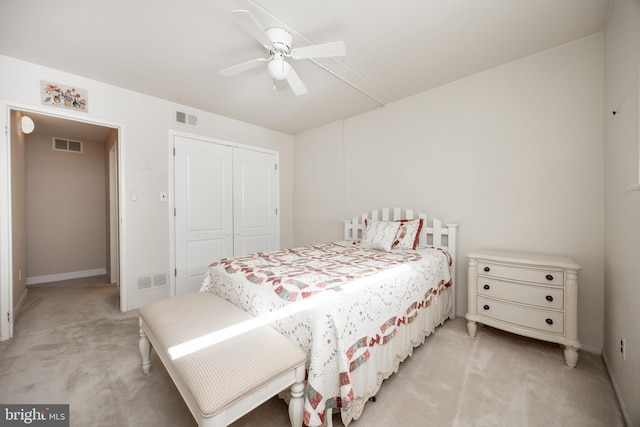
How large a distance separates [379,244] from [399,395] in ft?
4.81

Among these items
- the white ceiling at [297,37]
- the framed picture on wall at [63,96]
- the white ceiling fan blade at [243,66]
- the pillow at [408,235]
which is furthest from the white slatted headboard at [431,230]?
the framed picture on wall at [63,96]

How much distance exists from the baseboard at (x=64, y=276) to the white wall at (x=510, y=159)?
5.14 meters

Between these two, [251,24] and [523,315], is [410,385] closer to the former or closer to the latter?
[523,315]

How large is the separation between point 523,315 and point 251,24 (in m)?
2.96

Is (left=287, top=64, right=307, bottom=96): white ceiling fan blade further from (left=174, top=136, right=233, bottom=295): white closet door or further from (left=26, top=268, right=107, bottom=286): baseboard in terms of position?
(left=26, top=268, right=107, bottom=286): baseboard

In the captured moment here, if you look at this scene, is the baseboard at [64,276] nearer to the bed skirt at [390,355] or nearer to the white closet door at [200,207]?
the white closet door at [200,207]

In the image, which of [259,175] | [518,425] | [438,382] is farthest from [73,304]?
[518,425]

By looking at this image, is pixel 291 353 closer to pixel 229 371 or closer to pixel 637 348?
pixel 229 371

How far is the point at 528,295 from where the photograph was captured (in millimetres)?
2016

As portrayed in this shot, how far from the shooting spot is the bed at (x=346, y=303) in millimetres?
1273

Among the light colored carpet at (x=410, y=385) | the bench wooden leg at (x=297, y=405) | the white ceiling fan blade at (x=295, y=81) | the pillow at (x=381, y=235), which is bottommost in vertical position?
the light colored carpet at (x=410, y=385)

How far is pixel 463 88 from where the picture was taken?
2.74m

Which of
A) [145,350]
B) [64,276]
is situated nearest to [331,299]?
[145,350]

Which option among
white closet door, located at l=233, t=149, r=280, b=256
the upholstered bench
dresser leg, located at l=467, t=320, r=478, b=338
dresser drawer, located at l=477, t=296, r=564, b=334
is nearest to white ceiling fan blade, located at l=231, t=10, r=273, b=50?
the upholstered bench
